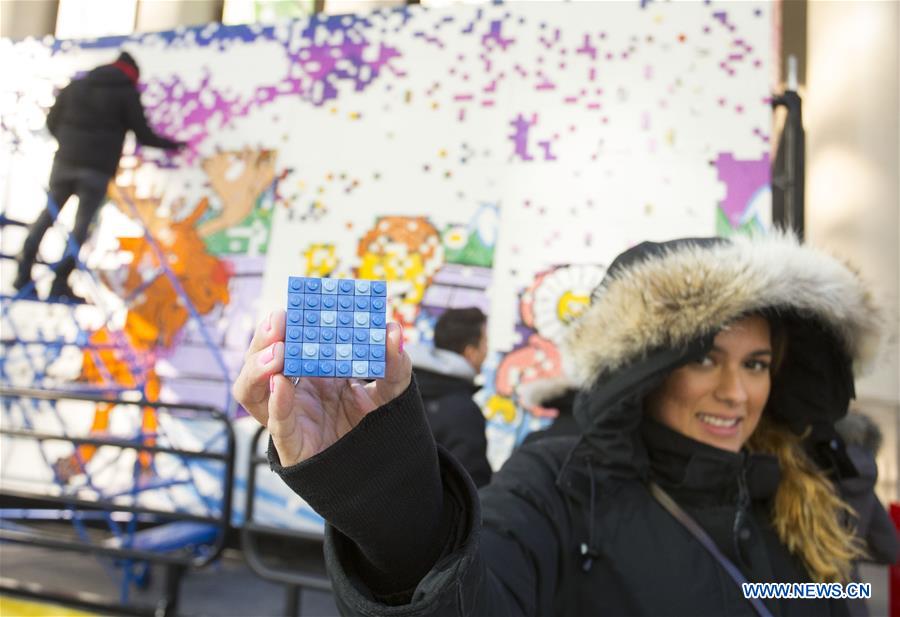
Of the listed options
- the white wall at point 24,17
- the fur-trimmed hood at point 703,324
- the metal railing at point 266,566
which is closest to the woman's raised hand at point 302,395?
the fur-trimmed hood at point 703,324

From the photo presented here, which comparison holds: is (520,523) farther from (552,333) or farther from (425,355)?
(552,333)

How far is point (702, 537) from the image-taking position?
113 centimetres

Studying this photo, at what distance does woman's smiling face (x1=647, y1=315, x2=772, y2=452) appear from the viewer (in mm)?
1241

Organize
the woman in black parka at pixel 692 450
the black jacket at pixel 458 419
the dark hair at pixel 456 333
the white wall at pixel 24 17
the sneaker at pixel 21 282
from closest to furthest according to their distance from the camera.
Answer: the woman in black parka at pixel 692 450 < the black jacket at pixel 458 419 < the dark hair at pixel 456 333 < the sneaker at pixel 21 282 < the white wall at pixel 24 17

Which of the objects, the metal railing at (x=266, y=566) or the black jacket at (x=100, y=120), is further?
the black jacket at (x=100, y=120)

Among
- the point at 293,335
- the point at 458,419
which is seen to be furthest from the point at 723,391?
the point at 458,419

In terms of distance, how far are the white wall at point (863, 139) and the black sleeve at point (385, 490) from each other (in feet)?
12.2

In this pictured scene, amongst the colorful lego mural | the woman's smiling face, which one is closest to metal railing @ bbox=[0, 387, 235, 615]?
the colorful lego mural

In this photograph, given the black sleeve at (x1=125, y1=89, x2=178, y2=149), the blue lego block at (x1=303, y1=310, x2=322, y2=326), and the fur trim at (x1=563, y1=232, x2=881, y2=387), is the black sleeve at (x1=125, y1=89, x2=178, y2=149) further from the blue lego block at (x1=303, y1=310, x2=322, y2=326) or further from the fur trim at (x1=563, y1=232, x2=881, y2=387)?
the blue lego block at (x1=303, y1=310, x2=322, y2=326)

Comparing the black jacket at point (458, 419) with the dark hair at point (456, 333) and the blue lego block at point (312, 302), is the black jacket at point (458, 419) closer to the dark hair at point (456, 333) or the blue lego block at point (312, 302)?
the dark hair at point (456, 333)

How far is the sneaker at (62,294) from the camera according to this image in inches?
150

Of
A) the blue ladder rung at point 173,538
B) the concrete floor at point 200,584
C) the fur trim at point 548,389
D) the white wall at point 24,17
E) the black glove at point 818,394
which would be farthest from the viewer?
the white wall at point 24,17

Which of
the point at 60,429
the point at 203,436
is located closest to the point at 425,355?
the point at 203,436

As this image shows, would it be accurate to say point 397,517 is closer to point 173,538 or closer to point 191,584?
point 173,538
